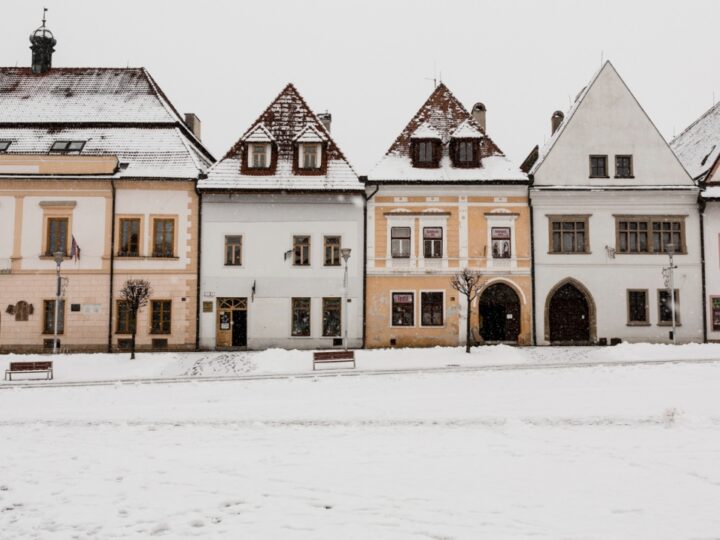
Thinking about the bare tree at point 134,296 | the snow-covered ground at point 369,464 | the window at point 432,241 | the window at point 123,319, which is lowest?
the snow-covered ground at point 369,464

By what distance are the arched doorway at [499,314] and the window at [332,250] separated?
7.04m

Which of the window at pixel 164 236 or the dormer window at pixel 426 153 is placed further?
the dormer window at pixel 426 153

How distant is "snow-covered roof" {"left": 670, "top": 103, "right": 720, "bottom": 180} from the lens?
30125 millimetres

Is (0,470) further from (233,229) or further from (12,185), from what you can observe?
(12,185)

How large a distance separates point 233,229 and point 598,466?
21.7 m

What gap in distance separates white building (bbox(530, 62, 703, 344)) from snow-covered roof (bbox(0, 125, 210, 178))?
1677 centimetres

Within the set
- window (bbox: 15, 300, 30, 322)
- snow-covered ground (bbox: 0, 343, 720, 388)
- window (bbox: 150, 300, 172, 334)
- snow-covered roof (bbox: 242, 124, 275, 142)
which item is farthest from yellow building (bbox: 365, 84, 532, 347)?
window (bbox: 15, 300, 30, 322)

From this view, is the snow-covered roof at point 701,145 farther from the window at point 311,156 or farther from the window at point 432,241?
the window at point 311,156

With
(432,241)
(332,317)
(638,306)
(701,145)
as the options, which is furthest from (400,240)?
(701,145)

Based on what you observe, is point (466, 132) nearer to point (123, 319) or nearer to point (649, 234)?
point (649, 234)

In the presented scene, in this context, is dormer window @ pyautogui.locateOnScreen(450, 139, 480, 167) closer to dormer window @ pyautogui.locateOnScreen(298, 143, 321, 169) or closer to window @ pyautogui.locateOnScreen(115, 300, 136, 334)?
dormer window @ pyautogui.locateOnScreen(298, 143, 321, 169)

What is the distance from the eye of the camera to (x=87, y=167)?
2723cm

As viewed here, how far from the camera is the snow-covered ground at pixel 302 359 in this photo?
22516mm

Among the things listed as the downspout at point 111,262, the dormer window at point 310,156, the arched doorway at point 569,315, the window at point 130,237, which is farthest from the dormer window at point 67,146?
the arched doorway at point 569,315
